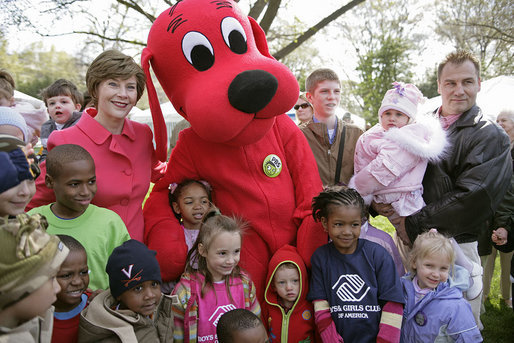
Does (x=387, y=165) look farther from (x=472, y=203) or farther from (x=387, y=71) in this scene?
(x=387, y=71)

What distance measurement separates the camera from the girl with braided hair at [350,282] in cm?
261

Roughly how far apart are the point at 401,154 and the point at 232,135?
1.35 meters

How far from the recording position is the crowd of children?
2141 mm

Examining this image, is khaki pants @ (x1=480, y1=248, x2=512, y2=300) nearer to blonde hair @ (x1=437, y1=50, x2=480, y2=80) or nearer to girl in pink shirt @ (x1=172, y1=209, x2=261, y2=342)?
blonde hair @ (x1=437, y1=50, x2=480, y2=80)

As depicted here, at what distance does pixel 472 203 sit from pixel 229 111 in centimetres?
188

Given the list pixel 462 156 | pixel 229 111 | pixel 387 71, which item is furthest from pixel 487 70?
pixel 229 111

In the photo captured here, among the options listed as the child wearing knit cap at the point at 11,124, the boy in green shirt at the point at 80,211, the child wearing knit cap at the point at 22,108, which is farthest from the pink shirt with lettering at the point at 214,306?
the child wearing knit cap at the point at 22,108

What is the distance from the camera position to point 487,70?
765 inches

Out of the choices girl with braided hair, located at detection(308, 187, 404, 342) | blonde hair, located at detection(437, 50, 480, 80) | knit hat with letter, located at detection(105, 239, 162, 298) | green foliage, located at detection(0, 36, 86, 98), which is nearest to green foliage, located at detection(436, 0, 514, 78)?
blonde hair, located at detection(437, 50, 480, 80)

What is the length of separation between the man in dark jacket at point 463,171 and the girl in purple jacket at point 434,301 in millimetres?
170

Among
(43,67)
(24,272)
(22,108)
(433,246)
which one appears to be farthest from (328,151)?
(43,67)

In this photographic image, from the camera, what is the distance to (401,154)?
296 centimetres

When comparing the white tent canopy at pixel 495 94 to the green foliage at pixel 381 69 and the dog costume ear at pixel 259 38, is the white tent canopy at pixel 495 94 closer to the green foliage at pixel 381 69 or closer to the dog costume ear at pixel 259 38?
the dog costume ear at pixel 259 38

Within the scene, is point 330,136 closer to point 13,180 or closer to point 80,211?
point 80,211
